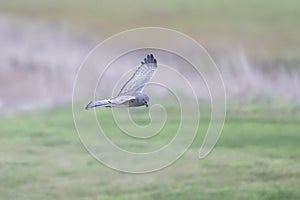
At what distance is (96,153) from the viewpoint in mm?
2445

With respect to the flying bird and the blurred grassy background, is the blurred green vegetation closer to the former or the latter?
the blurred grassy background

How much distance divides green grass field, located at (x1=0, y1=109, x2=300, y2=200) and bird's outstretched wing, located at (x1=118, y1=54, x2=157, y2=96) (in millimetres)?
141

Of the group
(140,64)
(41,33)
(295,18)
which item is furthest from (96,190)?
(295,18)

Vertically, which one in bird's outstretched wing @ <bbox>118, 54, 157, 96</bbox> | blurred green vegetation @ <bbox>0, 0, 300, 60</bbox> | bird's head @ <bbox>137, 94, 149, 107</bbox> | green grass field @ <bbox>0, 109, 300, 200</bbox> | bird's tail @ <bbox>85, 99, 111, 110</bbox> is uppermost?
blurred green vegetation @ <bbox>0, 0, 300, 60</bbox>

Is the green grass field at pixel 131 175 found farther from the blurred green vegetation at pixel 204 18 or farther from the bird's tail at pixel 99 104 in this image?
the blurred green vegetation at pixel 204 18

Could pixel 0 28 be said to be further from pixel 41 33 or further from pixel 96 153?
pixel 96 153

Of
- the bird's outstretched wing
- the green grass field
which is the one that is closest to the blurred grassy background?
the green grass field

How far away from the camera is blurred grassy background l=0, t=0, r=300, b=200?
2418 millimetres

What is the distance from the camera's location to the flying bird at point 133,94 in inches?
95.3

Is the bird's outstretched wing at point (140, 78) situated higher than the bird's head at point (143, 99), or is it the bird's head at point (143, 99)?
the bird's outstretched wing at point (140, 78)

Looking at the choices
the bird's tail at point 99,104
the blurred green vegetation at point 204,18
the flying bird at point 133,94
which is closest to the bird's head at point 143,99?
the flying bird at point 133,94

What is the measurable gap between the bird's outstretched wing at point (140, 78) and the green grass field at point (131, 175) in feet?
0.46

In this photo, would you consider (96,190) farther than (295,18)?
No

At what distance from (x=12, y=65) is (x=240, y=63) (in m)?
0.98
